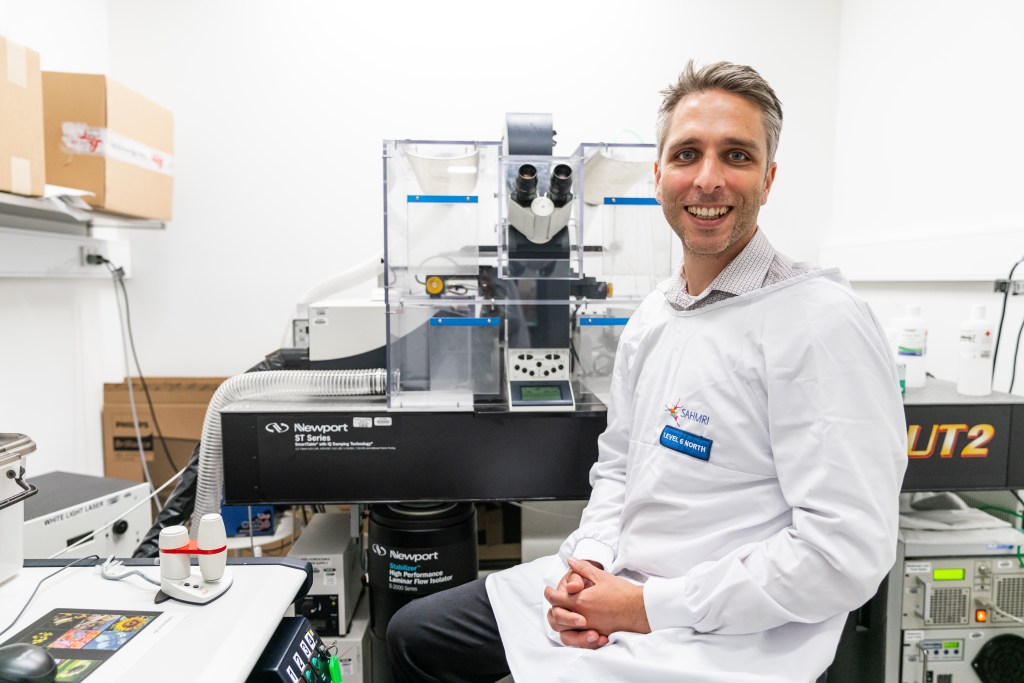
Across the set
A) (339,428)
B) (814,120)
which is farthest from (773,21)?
(339,428)

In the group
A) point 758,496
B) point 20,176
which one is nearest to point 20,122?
point 20,176

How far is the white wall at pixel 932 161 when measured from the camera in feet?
5.92

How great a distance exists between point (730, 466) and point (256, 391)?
112cm

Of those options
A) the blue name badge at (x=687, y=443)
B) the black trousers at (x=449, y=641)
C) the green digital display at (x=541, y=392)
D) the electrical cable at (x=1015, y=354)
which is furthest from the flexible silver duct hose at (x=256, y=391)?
the electrical cable at (x=1015, y=354)

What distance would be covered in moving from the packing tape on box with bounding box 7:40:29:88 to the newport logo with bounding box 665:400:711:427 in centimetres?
172

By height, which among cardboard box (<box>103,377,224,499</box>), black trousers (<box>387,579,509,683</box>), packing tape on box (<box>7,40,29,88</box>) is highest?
packing tape on box (<box>7,40,29,88</box>)

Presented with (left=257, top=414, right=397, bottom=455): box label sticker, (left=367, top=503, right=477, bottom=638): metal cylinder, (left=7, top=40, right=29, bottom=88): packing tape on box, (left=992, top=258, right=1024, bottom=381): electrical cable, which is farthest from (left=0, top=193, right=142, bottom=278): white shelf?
(left=992, top=258, right=1024, bottom=381): electrical cable

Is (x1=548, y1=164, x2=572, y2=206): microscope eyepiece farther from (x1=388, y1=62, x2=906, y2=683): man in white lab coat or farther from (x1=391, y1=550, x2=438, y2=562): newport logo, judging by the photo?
(x1=391, y1=550, x2=438, y2=562): newport logo

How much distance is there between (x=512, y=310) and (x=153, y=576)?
916 mm

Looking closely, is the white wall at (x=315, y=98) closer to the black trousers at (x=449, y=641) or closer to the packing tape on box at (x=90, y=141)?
the packing tape on box at (x=90, y=141)

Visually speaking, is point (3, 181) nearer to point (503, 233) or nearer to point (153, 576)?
point (153, 576)

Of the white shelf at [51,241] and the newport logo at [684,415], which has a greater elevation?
the white shelf at [51,241]

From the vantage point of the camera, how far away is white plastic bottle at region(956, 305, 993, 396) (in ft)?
4.88

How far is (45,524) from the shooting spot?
4.43 feet
